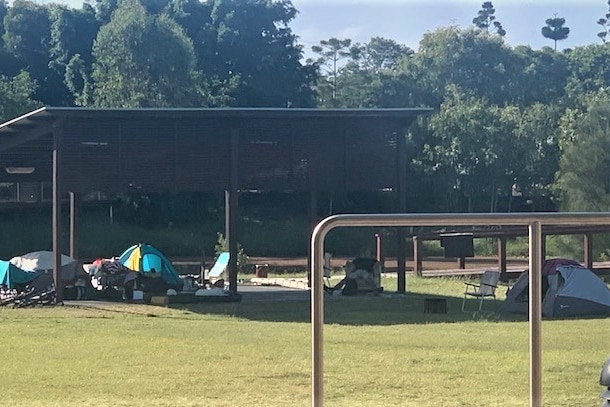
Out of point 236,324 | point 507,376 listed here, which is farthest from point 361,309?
point 507,376

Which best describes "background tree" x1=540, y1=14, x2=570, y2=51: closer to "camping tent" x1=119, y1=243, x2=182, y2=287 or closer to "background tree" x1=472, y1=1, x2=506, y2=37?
"background tree" x1=472, y1=1, x2=506, y2=37

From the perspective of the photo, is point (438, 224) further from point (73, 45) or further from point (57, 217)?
point (73, 45)

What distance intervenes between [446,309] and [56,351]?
9.05 metres

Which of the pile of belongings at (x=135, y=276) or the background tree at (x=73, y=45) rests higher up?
the background tree at (x=73, y=45)

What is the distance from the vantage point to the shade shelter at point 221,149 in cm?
2564

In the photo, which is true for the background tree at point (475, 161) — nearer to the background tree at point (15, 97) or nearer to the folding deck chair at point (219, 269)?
the background tree at point (15, 97)

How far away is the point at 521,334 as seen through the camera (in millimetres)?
16891

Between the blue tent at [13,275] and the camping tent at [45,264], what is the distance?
0.83 metres

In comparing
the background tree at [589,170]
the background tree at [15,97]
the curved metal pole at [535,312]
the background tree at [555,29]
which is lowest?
the curved metal pole at [535,312]

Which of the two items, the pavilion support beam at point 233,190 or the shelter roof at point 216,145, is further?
the pavilion support beam at point 233,190

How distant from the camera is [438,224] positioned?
6348 millimetres

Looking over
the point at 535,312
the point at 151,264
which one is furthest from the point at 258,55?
the point at 535,312

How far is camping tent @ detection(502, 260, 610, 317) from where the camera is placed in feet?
68.3

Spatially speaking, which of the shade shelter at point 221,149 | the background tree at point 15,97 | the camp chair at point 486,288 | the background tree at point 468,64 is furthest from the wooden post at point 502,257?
the background tree at point 468,64
